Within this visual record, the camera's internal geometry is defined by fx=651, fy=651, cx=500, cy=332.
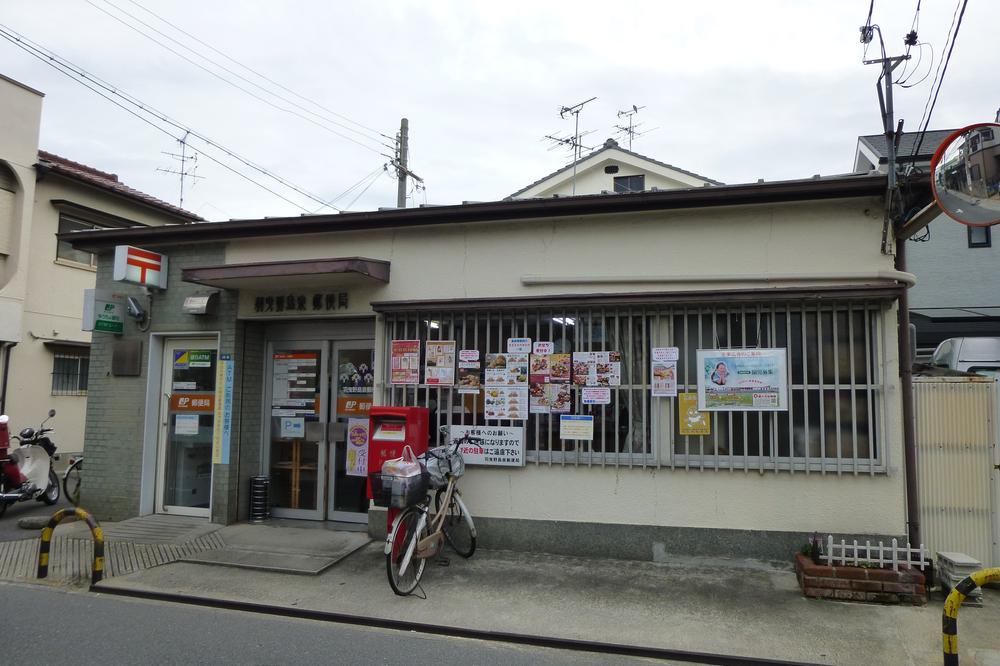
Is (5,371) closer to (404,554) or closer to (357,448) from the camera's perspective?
(357,448)

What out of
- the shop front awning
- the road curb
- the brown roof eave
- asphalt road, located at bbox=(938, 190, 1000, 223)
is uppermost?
the brown roof eave

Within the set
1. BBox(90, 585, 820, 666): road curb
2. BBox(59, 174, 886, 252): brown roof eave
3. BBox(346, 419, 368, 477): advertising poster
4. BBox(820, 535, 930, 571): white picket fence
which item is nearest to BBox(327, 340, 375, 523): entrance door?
BBox(346, 419, 368, 477): advertising poster

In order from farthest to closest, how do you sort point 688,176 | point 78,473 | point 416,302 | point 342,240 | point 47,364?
1. point 688,176
2. point 47,364
3. point 78,473
4. point 342,240
5. point 416,302

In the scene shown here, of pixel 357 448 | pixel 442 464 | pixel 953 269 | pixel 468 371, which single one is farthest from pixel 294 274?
pixel 953 269

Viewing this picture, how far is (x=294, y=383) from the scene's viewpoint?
354 inches

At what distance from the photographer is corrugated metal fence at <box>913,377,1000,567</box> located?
249 inches

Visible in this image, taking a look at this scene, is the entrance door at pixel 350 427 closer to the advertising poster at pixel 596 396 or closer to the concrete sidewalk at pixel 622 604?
the concrete sidewalk at pixel 622 604

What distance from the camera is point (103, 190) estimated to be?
50.6 feet

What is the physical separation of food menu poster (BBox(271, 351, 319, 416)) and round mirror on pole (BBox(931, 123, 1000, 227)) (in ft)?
23.9

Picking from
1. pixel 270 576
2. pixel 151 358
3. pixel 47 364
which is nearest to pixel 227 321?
pixel 151 358

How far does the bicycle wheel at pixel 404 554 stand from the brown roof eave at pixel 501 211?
3.44m

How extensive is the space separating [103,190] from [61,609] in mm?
12508

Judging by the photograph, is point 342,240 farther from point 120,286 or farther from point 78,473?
point 78,473

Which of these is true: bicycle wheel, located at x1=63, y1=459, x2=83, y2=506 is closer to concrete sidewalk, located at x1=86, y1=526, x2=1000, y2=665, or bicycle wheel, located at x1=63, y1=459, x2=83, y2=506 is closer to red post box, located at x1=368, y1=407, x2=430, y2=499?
concrete sidewalk, located at x1=86, y1=526, x2=1000, y2=665
